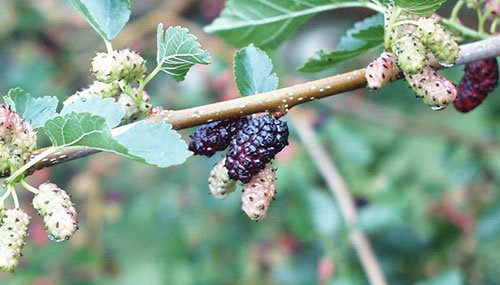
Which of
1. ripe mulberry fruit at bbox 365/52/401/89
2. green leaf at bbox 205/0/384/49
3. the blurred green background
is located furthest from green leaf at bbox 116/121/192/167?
the blurred green background

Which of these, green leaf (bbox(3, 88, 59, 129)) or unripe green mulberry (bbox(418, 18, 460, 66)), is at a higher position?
green leaf (bbox(3, 88, 59, 129))

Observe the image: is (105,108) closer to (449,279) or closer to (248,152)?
(248,152)

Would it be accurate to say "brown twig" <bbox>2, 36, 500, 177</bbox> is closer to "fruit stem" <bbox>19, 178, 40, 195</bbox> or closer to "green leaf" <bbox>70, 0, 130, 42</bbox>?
"fruit stem" <bbox>19, 178, 40, 195</bbox>

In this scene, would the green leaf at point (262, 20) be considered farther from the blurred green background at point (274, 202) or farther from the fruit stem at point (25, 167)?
the blurred green background at point (274, 202)

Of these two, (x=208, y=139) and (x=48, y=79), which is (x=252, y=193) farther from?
(x=48, y=79)

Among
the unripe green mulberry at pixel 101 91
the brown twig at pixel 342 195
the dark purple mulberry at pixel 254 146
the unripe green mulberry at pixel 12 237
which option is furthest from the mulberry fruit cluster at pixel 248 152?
the brown twig at pixel 342 195

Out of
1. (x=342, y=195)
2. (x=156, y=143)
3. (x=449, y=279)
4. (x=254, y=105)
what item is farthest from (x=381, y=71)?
(x=342, y=195)
